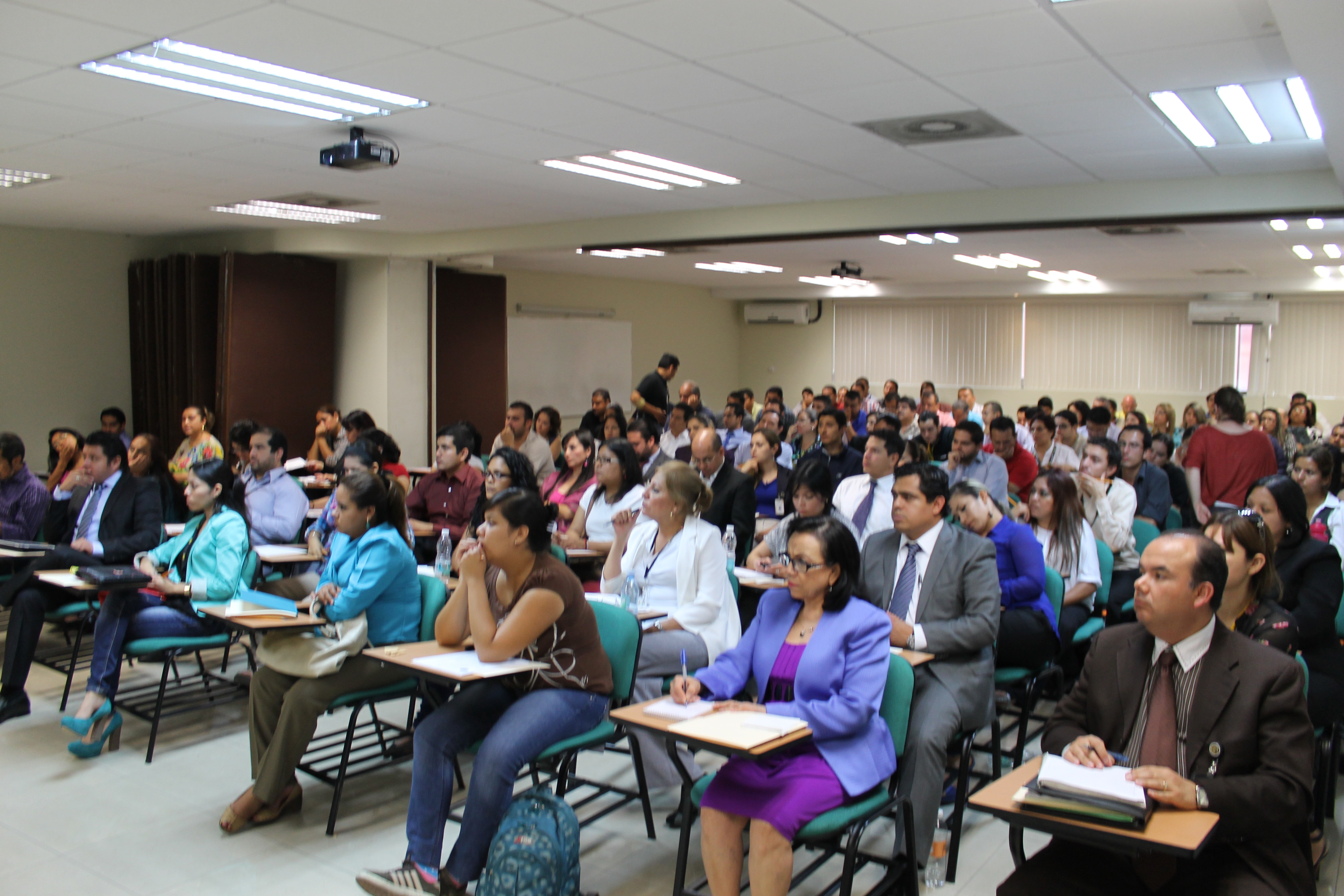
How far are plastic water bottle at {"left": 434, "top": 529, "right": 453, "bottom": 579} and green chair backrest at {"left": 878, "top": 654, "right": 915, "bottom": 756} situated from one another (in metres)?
2.35

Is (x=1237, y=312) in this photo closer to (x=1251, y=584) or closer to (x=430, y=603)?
(x=1251, y=584)

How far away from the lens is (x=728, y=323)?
58.2 ft

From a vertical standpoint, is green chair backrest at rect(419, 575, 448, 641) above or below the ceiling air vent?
below

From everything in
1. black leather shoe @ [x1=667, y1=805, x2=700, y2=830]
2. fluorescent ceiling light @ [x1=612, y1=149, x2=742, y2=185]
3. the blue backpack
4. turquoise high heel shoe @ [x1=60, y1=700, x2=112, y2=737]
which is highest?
fluorescent ceiling light @ [x1=612, y1=149, x2=742, y2=185]

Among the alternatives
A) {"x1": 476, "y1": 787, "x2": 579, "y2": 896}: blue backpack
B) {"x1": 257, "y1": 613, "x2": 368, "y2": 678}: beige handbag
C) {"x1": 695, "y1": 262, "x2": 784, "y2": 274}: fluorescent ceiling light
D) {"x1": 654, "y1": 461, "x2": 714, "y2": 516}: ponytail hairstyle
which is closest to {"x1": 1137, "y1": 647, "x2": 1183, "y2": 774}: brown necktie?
{"x1": 476, "y1": 787, "x2": 579, "y2": 896}: blue backpack

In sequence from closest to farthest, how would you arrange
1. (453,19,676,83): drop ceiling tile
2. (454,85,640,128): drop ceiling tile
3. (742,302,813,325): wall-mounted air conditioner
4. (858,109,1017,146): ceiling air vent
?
(453,19,676,83): drop ceiling tile → (454,85,640,128): drop ceiling tile → (858,109,1017,146): ceiling air vent → (742,302,813,325): wall-mounted air conditioner

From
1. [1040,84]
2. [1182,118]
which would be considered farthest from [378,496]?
[1182,118]

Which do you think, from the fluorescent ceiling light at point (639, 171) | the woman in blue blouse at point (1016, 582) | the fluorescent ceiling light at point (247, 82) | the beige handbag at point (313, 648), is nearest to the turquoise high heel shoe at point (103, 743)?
the beige handbag at point (313, 648)

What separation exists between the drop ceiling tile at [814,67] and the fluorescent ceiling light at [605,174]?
81.3 inches

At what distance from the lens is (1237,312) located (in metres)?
13.7

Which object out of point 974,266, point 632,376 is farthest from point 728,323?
point 974,266

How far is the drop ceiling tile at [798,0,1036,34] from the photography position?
335 cm

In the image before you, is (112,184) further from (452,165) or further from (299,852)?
(299,852)

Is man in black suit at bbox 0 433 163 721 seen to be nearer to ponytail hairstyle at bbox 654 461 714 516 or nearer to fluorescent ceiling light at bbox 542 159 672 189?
ponytail hairstyle at bbox 654 461 714 516
